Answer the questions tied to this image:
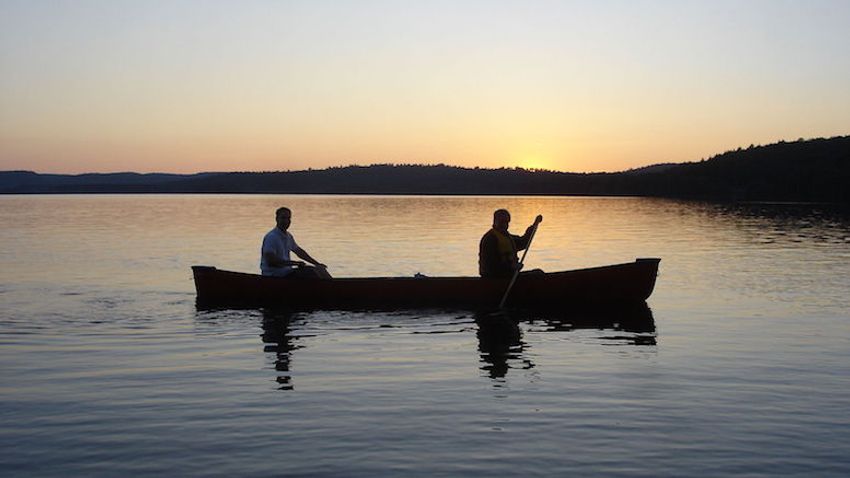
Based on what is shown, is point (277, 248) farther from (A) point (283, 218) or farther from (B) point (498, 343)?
(B) point (498, 343)

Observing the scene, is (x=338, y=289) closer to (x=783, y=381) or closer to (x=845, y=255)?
(x=783, y=381)

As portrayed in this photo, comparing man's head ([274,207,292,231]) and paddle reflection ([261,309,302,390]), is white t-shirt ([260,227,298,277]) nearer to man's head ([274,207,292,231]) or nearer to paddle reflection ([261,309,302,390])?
man's head ([274,207,292,231])

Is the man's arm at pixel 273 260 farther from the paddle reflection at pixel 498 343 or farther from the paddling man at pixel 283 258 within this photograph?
the paddle reflection at pixel 498 343

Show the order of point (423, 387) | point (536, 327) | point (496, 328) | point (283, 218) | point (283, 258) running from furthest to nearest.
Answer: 1. point (283, 258)
2. point (283, 218)
3. point (536, 327)
4. point (496, 328)
5. point (423, 387)

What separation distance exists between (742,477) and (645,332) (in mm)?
7904

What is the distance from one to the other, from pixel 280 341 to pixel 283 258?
381 cm

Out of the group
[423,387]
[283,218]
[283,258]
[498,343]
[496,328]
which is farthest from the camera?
[283,258]

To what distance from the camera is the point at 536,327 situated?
15336mm

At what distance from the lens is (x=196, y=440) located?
7895 mm

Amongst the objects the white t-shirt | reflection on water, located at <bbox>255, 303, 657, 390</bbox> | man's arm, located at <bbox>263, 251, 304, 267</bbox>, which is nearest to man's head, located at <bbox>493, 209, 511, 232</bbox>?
reflection on water, located at <bbox>255, 303, 657, 390</bbox>

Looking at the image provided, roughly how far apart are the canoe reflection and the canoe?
0.42 metres

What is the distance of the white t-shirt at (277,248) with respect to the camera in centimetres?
1695

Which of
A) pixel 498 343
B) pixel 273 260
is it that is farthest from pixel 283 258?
pixel 498 343

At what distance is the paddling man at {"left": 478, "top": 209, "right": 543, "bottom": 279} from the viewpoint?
17062 mm
